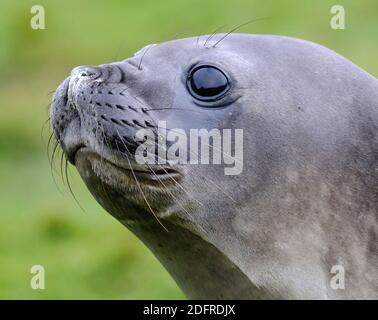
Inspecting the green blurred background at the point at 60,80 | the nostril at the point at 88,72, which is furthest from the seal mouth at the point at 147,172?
the green blurred background at the point at 60,80

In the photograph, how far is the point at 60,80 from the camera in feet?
43.4

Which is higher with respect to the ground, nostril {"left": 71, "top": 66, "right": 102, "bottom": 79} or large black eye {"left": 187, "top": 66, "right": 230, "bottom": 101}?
nostril {"left": 71, "top": 66, "right": 102, "bottom": 79}

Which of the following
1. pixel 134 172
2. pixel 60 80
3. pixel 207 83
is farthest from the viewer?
pixel 60 80

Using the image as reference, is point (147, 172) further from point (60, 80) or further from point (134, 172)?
point (60, 80)

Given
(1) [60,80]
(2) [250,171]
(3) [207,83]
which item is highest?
(1) [60,80]

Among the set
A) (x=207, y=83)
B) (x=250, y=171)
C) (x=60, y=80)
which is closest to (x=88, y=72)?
(x=207, y=83)

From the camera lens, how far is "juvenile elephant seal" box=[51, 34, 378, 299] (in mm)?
5484

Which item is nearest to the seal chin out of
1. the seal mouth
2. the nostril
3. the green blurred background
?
the seal mouth

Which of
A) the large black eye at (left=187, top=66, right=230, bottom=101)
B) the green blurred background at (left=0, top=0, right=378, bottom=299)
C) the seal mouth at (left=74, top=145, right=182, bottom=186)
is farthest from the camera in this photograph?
the green blurred background at (left=0, top=0, right=378, bottom=299)

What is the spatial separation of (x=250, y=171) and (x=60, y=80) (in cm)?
790

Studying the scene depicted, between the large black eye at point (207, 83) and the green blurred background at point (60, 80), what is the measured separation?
3074mm

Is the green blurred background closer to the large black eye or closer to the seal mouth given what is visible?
the large black eye
